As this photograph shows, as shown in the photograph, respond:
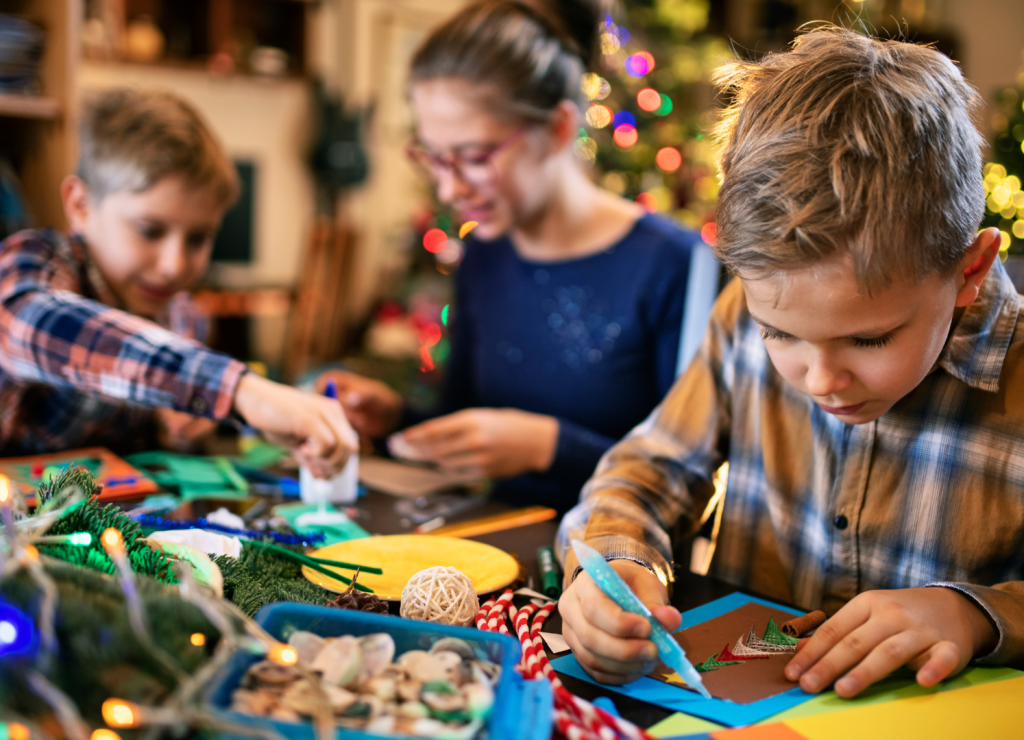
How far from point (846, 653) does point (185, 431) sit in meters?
1.09

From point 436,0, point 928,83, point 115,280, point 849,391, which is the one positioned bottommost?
point 115,280

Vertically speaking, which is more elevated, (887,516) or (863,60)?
(863,60)

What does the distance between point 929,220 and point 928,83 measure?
128 mm

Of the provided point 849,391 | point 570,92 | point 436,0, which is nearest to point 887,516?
point 849,391

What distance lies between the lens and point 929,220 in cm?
65

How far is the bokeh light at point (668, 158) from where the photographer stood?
2891 millimetres

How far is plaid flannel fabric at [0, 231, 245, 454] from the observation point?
3.39ft

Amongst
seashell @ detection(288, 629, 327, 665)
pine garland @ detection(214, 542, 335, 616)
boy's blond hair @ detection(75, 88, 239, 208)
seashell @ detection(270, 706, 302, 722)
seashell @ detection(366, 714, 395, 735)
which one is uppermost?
boy's blond hair @ detection(75, 88, 239, 208)

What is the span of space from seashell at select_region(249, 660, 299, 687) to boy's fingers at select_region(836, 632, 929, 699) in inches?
15.2

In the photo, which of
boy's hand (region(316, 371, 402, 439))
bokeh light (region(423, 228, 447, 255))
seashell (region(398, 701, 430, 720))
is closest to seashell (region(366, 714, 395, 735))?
seashell (region(398, 701, 430, 720))

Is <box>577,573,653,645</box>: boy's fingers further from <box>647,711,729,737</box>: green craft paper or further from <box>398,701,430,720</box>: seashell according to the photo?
<box>398,701,430,720</box>: seashell

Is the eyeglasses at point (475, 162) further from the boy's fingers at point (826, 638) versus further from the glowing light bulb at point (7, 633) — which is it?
the glowing light bulb at point (7, 633)

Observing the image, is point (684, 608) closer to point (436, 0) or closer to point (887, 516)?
point (887, 516)

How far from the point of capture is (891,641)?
61cm
